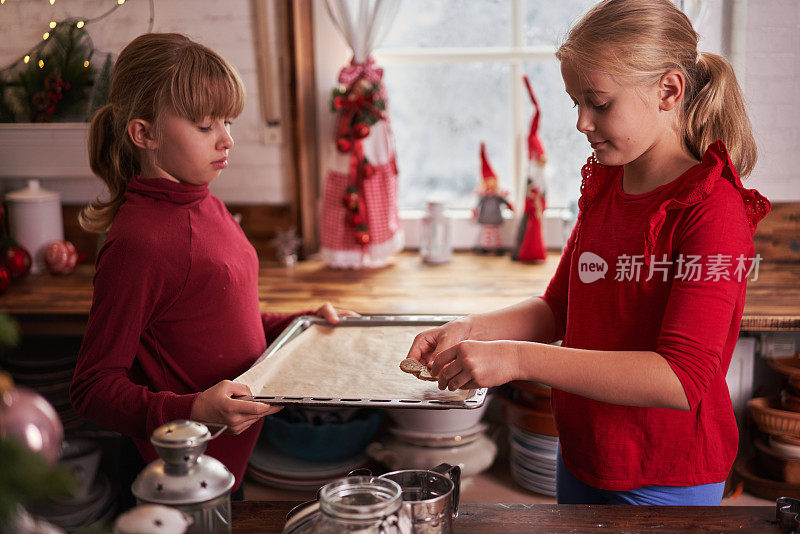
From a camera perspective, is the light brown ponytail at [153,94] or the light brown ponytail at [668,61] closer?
the light brown ponytail at [668,61]

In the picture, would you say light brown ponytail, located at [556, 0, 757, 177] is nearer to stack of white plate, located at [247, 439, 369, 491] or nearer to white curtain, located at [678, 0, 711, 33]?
white curtain, located at [678, 0, 711, 33]

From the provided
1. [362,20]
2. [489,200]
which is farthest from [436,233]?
[362,20]

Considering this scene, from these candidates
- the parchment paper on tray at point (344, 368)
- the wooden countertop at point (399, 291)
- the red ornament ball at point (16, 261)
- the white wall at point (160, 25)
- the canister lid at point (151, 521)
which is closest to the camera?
the canister lid at point (151, 521)

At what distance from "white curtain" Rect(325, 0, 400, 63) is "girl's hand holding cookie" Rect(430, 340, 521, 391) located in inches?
68.9

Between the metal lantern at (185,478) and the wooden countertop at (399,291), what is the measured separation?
1.34 metres

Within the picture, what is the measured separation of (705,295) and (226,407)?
73 cm

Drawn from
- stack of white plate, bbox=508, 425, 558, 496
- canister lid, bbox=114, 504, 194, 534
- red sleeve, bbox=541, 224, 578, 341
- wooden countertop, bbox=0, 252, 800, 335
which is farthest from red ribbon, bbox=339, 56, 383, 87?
canister lid, bbox=114, 504, 194, 534

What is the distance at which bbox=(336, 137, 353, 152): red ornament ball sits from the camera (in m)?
2.59

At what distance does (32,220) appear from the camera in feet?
8.77

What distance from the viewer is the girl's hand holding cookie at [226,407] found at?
3.76 feet

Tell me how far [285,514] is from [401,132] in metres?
2.05

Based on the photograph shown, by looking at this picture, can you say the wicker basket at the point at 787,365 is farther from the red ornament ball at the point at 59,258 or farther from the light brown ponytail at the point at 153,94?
the red ornament ball at the point at 59,258

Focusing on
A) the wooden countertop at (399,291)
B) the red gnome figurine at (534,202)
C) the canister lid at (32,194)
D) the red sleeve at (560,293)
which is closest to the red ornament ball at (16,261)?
the wooden countertop at (399,291)

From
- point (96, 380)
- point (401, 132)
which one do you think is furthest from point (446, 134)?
point (96, 380)
